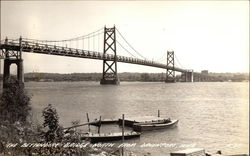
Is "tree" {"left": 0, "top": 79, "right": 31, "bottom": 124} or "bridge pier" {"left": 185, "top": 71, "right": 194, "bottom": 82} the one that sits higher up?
"bridge pier" {"left": 185, "top": 71, "right": 194, "bottom": 82}

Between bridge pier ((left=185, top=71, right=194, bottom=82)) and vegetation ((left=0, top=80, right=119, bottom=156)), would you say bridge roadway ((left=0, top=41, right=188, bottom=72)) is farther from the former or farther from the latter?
bridge pier ((left=185, top=71, right=194, bottom=82))

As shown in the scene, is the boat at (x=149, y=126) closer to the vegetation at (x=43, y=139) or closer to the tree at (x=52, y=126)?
the vegetation at (x=43, y=139)

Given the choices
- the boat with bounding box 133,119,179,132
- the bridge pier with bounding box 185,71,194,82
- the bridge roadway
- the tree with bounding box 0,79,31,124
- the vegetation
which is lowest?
the boat with bounding box 133,119,179,132

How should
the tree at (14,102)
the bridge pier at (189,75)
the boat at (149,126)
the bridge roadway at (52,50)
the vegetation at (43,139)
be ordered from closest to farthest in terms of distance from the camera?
the vegetation at (43,139) → the tree at (14,102) → the boat at (149,126) → the bridge roadway at (52,50) → the bridge pier at (189,75)

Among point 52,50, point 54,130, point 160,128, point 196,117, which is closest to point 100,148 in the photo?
point 54,130

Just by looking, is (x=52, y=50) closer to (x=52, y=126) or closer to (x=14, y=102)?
(x=14, y=102)

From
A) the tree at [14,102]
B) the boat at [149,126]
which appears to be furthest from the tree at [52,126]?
the boat at [149,126]

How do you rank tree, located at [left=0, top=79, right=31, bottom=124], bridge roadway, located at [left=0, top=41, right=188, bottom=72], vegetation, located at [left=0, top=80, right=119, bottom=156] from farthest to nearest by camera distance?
bridge roadway, located at [left=0, top=41, right=188, bottom=72] → tree, located at [left=0, top=79, right=31, bottom=124] → vegetation, located at [left=0, top=80, right=119, bottom=156]

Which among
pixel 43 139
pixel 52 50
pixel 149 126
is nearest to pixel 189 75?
pixel 52 50

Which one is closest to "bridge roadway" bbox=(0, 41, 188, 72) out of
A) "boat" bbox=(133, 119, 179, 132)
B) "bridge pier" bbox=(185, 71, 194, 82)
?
"boat" bbox=(133, 119, 179, 132)

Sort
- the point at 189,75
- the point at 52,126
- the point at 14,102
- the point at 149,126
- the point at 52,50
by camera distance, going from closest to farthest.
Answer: the point at 52,126 → the point at 14,102 → the point at 149,126 → the point at 52,50 → the point at 189,75
